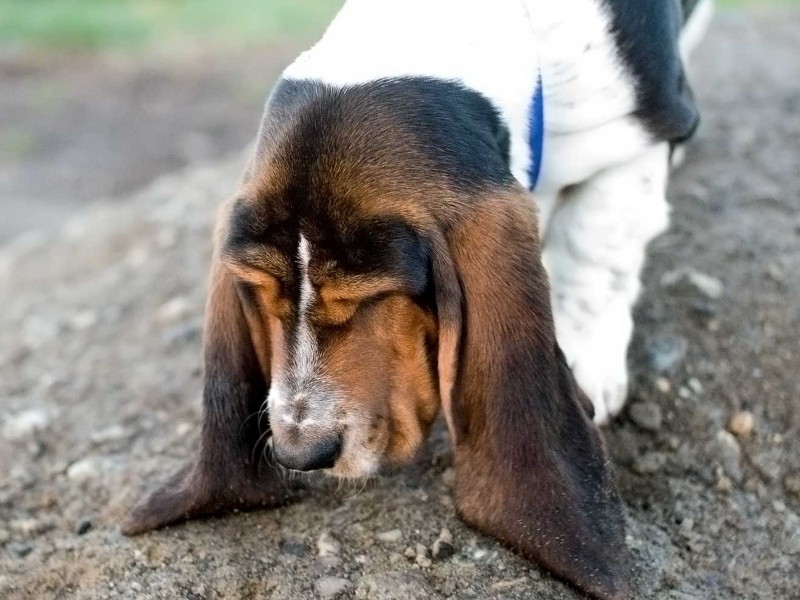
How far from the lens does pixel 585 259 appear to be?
3213 mm

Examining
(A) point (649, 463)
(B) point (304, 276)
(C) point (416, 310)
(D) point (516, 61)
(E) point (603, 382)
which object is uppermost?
(D) point (516, 61)

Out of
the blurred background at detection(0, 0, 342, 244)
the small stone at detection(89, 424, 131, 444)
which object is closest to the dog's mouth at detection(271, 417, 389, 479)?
the small stone at detection(89, 424, 131, 444)

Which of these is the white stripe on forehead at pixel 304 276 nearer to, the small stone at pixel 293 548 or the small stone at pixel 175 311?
the small stone at pixel 293 548

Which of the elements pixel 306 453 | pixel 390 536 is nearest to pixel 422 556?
pixel 390 536

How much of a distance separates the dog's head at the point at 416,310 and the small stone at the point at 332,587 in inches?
10.5

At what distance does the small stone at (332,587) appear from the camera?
2.49 metres

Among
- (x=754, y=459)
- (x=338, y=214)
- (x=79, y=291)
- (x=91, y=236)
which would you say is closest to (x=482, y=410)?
(x=338, y=214)

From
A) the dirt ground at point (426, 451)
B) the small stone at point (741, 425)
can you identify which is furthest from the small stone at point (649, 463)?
the small stone at point (741, 425)

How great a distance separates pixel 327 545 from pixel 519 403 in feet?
2.19

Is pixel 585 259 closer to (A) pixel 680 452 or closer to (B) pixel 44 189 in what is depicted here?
(A) pixel 680 452

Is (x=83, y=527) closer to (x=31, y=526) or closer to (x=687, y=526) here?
(x=31, y=526)

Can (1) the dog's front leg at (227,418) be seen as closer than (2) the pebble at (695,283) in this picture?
Yes

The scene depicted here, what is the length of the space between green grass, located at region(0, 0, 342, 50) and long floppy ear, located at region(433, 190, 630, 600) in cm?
958

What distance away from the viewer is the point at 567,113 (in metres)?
3.06
